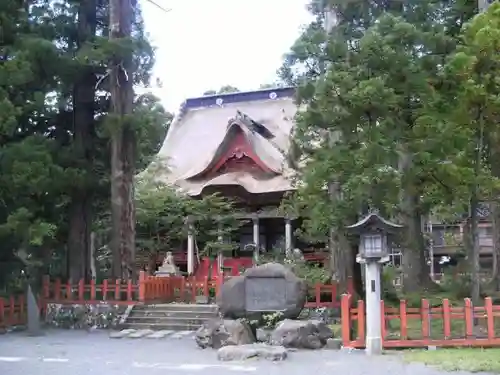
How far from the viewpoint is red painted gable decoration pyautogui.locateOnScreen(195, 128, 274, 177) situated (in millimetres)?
26078

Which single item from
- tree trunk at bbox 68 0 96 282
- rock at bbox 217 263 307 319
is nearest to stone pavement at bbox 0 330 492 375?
rock at bbox 217 263 307 319

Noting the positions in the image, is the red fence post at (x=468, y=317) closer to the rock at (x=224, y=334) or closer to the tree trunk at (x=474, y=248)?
the tree trunk at (x=474, y=248)

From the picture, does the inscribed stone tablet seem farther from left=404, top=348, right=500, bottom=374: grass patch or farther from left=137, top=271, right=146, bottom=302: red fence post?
left=137, top=271, right=146, bottom=302: red fence post

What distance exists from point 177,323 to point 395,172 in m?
6.76

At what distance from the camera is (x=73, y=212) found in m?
18.4

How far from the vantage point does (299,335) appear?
1112 cm

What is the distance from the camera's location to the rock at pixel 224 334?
1137 cm

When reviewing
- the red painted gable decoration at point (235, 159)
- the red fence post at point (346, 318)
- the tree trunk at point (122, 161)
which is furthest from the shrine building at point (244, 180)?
the red fence post at point (346, 318)

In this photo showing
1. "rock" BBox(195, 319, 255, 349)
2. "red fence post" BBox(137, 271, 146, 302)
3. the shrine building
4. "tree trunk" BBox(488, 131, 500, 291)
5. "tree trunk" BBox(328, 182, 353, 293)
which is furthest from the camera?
the shrine building

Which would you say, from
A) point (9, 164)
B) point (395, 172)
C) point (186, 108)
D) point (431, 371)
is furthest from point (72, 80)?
point (186, 108)

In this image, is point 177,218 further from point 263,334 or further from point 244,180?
point 263,334

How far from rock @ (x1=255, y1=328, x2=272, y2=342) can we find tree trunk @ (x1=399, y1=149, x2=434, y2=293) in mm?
3756

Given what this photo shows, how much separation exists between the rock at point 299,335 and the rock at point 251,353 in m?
0.79

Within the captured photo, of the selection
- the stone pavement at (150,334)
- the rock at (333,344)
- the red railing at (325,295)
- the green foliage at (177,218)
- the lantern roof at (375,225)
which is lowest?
the stone pavement at (150,334)
